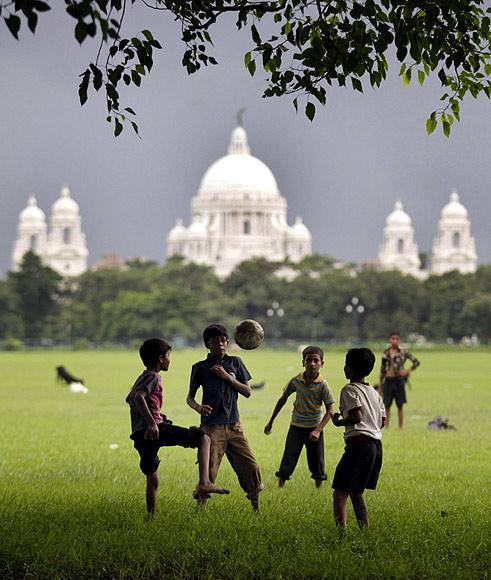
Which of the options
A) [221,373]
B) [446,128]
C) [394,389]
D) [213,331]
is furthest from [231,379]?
[394,389]

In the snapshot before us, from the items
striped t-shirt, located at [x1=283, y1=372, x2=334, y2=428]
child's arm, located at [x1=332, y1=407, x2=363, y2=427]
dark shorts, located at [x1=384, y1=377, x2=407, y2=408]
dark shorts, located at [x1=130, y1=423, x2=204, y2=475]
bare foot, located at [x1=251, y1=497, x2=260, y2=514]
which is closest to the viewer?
child's arm, located at [x1=332, y1=407, x2=363, y2=427]

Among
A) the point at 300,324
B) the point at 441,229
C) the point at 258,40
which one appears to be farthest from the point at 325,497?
the point at 441,229

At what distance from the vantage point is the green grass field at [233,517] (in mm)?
8102

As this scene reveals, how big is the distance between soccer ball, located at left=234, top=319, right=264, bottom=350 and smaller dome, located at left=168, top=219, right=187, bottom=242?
16163 centimetres

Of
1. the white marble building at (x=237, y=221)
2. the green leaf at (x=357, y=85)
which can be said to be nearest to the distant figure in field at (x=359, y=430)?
the green leaf at (x=357, y=85)

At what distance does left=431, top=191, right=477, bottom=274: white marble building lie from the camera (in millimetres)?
181250

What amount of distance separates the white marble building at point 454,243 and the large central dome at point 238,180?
80.4 ft

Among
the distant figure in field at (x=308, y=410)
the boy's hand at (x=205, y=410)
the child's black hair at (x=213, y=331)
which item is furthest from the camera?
the distant figure in field at (x=308, y=410)

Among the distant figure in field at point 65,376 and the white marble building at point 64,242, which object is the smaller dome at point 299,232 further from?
the distant figure in field at point 65,376

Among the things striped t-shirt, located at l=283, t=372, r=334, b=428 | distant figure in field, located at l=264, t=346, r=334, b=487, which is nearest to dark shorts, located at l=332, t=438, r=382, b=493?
distant figure in field, located at l=264, t=346, r=334, b=487

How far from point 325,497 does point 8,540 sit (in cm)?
355

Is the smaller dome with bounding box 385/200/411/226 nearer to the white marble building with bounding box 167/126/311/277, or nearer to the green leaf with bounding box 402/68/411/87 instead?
the white marble building with bounding box 167/126/311/277

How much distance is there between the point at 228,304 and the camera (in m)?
109

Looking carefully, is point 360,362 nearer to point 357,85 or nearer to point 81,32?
point 357,85
